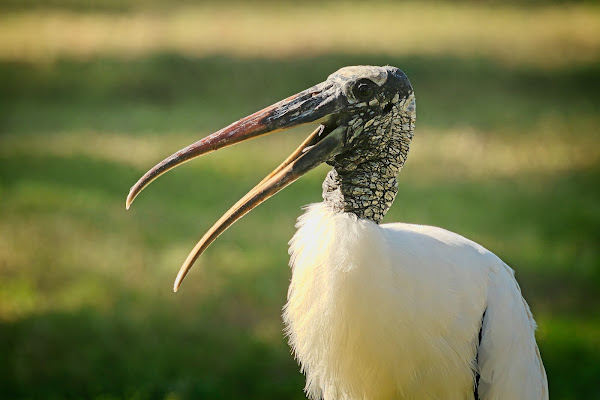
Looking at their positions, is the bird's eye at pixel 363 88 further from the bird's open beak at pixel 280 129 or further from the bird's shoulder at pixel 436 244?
the bird's shoulder at pixel 436 244

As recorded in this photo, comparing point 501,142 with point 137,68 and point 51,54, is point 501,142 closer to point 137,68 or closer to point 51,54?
point 137,68

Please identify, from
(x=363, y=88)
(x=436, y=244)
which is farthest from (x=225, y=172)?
(x=363, y=88)

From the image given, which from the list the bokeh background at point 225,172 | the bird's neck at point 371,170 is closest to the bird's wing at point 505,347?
the bird's neck at point 371,170

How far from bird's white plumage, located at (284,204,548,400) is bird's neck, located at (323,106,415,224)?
A: 0.16 feet

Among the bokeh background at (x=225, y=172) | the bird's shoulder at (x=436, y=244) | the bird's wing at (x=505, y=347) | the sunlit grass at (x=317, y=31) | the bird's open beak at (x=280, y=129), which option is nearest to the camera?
the bird's open beak at (x=280, y=129)

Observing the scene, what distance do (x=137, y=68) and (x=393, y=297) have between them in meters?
8.00

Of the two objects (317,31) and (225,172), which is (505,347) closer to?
(225,172)

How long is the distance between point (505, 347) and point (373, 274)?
54 centimetres

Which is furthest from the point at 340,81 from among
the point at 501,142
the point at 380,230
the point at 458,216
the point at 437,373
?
the point at 501,142

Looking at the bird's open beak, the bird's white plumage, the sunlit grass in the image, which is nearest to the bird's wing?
the bird's white plumage

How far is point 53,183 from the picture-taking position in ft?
22.0

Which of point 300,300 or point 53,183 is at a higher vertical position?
point 53,183

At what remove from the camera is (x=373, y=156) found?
2336 mm

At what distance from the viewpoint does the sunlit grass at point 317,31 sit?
1027 cm
